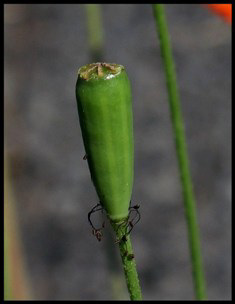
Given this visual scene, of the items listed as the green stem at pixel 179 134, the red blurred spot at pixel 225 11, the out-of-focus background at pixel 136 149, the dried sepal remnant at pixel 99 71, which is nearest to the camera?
the dried sepal remnant at pixel 99 71

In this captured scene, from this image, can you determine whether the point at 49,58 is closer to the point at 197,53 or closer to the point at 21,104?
the point at 21,104

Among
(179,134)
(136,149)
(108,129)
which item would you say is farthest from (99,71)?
(136,149)

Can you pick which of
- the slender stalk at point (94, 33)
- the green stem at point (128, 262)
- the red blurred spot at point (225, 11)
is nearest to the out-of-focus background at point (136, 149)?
the slender stalk at point (94, 33)

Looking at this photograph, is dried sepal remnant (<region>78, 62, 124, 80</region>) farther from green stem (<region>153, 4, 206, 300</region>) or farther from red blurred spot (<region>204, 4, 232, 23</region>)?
red blurred spot (<region>204, 4, 232, 23</region>)

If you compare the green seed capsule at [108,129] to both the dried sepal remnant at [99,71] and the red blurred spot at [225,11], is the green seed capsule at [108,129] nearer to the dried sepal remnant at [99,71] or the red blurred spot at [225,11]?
the dried sepal remnant at [99,71]

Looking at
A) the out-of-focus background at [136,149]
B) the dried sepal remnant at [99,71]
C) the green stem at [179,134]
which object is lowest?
the out-of-focus background at [136,149]

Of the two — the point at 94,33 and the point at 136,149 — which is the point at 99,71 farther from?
the point at 136,149

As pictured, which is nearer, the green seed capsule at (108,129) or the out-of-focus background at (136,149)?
the green seed capsule at (108,129)
